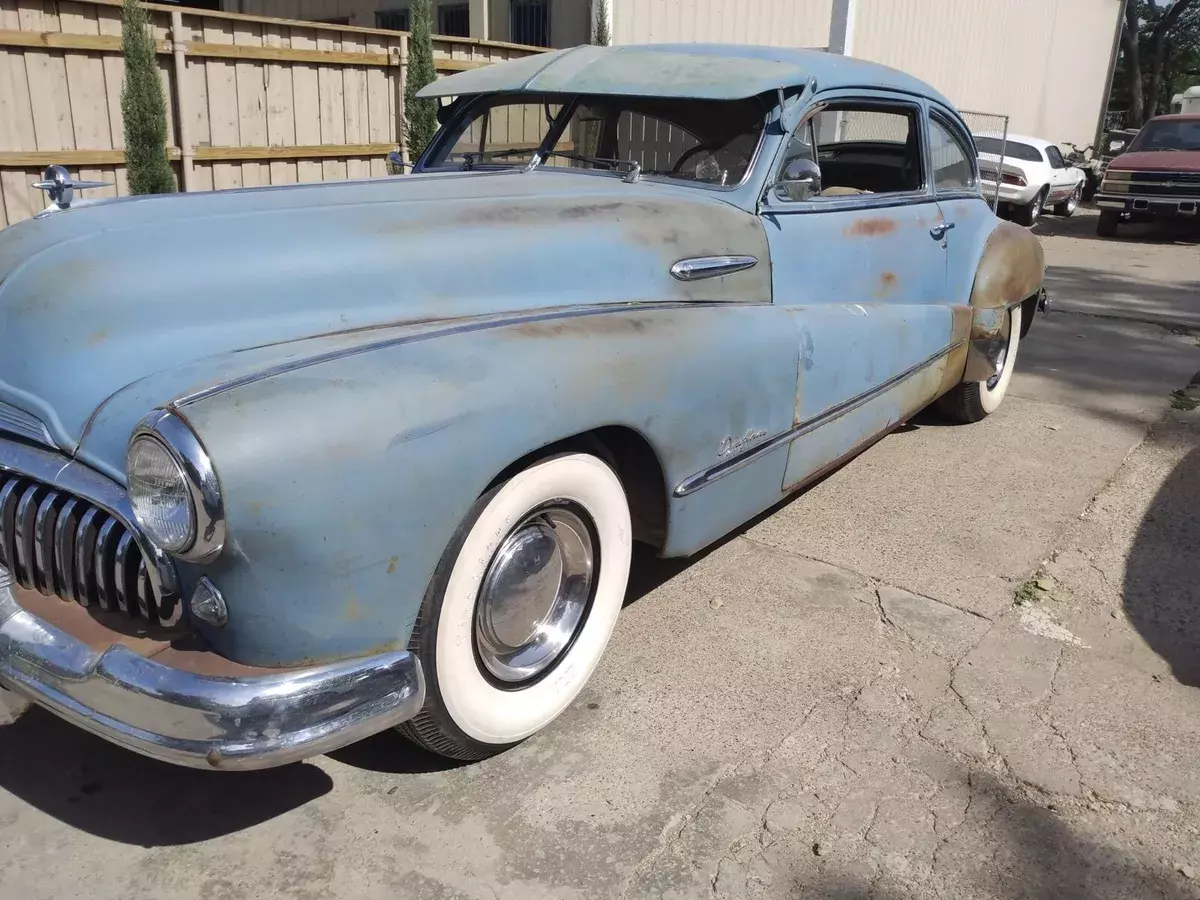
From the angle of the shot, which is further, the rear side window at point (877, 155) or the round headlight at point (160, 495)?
the rear side window at point (877, 155)

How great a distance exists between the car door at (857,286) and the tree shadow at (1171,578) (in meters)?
1.04

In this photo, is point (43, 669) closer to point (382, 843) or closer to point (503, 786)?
point (382, 843)

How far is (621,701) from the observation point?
273 cm

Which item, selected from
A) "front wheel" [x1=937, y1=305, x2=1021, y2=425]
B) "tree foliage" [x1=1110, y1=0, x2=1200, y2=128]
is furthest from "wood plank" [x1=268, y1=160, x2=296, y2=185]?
"tree foliage" [x1=1110, y1=0, x2=1200, y2=128]

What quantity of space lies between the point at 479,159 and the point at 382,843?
8.64 ft

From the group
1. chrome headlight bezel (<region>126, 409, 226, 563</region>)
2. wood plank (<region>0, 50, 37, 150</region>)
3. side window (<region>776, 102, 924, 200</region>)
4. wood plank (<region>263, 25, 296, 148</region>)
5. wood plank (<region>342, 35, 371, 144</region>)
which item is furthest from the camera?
wood plank (<region>342, 35, 371, 144</region>)

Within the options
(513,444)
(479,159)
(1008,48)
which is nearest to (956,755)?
(513,444)

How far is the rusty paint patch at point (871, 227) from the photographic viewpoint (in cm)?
366

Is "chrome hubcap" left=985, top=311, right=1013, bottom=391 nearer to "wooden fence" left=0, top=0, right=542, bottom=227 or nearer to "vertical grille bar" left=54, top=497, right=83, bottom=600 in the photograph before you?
"vertical grille bar" left=54, top=497, right=83, bottom=600

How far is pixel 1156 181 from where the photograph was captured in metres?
13.2

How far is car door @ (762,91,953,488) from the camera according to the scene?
3287 millimetres

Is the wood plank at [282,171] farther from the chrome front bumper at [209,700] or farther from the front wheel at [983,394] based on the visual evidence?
the chrome front bumper at [209,700]

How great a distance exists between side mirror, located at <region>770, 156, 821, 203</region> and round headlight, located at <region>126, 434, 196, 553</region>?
2.20 meters

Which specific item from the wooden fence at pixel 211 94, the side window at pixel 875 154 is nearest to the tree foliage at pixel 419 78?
the wooden fence at pixel 211 94
